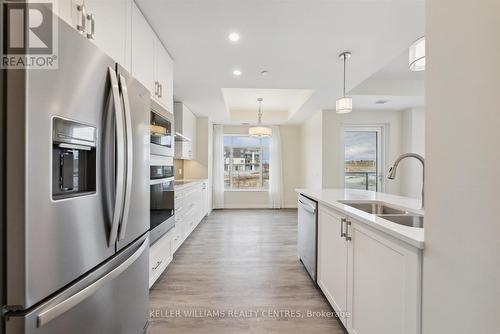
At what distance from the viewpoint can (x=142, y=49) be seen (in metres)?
1.89

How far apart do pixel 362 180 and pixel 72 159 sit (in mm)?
5734

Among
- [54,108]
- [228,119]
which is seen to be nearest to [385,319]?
[54,108]

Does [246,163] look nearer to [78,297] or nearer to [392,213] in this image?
[392,213]

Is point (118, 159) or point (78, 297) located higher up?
point (118, 159)

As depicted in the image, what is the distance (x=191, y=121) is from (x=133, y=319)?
14.3 feet

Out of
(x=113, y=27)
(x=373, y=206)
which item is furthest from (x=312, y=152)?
(x=113, y=27)

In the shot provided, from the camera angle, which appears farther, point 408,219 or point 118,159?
point 408,219

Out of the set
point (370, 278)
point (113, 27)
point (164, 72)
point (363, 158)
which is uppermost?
point (164, 72)

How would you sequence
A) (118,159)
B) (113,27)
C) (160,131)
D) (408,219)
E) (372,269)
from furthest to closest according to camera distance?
(160,131)
(408,219)
(113,27)
(372,269)
(118,159)

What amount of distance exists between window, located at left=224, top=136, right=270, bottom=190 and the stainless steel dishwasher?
4174 mm

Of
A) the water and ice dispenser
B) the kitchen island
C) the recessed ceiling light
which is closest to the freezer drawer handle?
the water and ice dispenser

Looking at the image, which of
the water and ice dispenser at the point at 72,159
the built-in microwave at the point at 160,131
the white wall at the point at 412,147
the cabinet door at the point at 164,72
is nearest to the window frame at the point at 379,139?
the white wall at the point at 412,147

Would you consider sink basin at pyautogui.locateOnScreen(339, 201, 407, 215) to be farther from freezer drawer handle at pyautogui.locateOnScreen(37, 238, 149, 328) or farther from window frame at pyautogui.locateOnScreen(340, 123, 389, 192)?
window frame at pyautogui.locateOnScreen(340, 123, 389, 192)

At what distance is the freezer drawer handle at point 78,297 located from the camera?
72 centimetres
